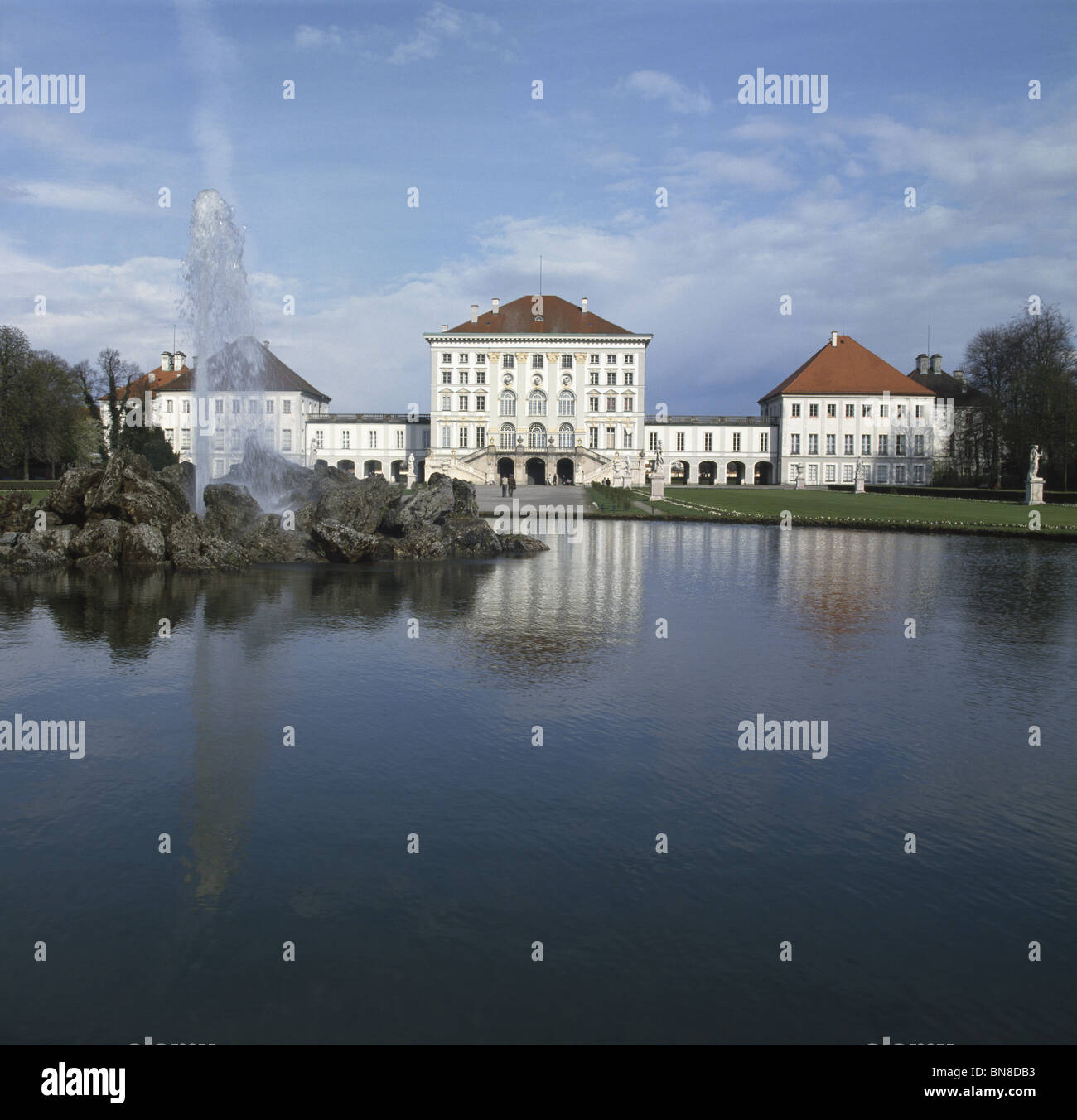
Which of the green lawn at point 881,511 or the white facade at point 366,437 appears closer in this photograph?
the green lawn at point 881,511

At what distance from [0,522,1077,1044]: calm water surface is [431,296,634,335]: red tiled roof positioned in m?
83.0

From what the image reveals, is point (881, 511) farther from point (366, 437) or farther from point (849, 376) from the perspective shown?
point (366, 437)

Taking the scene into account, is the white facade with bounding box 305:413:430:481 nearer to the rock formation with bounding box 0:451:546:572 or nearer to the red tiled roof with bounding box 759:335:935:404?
the red tiled roof with bounding box 759:335:935:404

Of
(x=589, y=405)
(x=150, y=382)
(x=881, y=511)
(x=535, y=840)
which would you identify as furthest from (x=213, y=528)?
(x=150, y=382)

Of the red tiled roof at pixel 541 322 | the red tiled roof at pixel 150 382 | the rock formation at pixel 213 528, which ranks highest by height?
the red tiled roof at pixel 541 322

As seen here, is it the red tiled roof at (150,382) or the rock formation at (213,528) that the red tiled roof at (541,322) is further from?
the rock formation at (213,528)

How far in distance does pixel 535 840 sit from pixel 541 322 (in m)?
91.7

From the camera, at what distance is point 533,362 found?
94.4 metres

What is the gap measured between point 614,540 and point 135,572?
49.6ft

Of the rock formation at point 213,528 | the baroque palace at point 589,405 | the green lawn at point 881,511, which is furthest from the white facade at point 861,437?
the rock formation at point 213,528

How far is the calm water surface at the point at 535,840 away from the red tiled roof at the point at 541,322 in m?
83.0

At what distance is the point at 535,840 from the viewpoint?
6820mm

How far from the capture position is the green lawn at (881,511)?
121 feet

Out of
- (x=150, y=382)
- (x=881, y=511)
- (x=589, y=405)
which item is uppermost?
(x=150, y=382)
